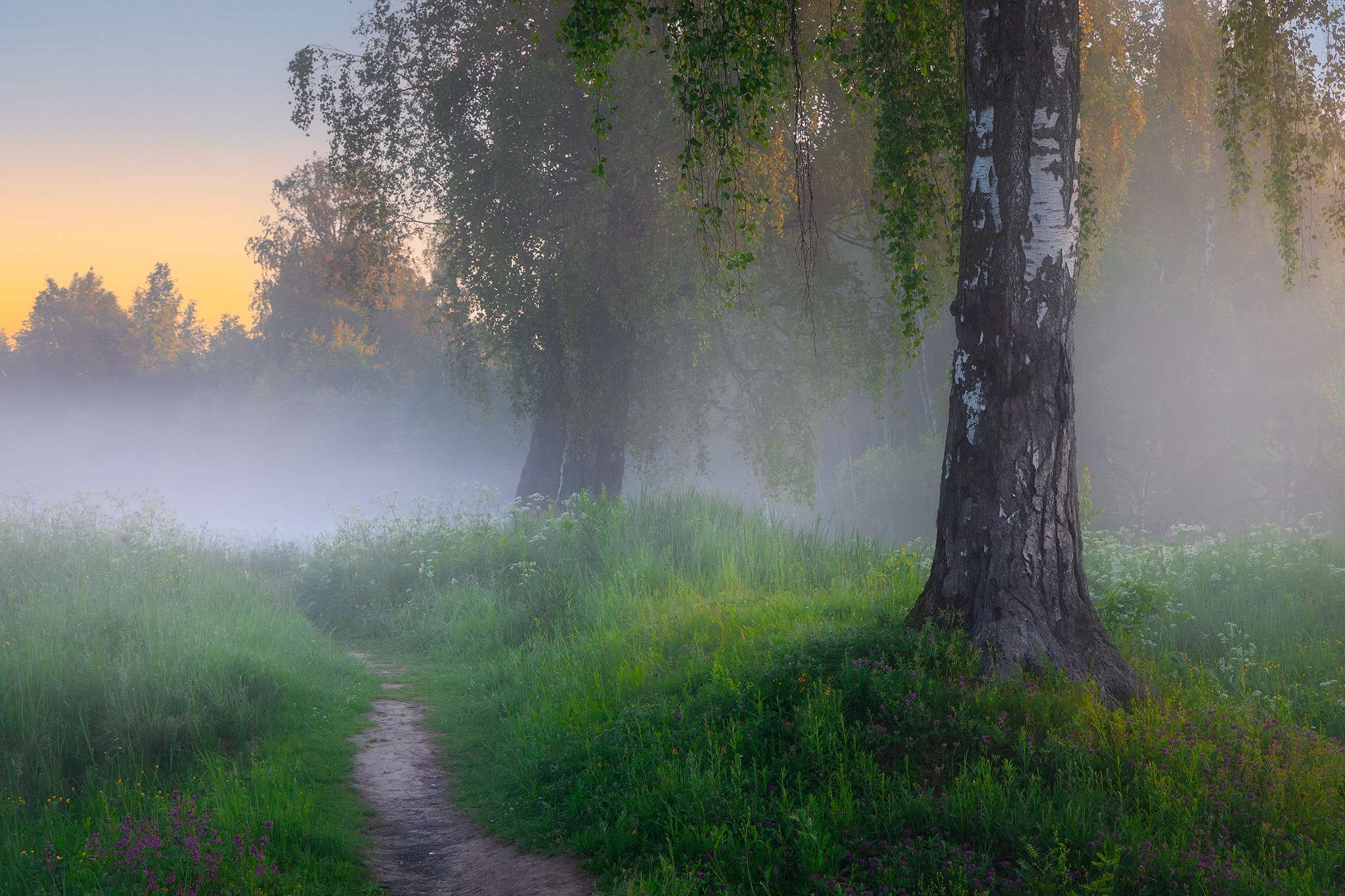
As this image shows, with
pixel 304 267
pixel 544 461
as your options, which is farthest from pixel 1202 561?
pixel 304 267

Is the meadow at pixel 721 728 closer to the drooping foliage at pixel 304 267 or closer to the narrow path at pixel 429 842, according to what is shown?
the narrow path at pixel 429 842

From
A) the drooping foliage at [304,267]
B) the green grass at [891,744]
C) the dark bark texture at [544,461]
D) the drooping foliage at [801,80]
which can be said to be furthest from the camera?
the drooping foliage at [304,267]

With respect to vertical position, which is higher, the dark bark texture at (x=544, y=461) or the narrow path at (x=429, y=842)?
the dark bark texture at (x=544, y=461)

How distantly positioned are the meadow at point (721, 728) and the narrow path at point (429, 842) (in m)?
0.17

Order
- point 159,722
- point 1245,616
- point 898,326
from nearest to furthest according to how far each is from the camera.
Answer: point 159,722 → point 1245,616 → point 898,326

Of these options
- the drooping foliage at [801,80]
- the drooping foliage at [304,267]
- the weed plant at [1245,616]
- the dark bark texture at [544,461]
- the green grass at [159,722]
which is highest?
the drooping foliage at [304,267]

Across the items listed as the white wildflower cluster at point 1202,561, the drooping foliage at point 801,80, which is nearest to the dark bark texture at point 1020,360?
the drooping foliage at point 801,80

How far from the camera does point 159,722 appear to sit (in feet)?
21.4

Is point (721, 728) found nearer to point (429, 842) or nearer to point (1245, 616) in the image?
point (429, 842)

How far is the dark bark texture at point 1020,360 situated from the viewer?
17.0 ft

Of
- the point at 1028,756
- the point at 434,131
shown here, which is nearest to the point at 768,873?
the point at 1028,756

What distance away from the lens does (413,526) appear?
15.7 m

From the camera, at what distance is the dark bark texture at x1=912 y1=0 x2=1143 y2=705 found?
204 inches

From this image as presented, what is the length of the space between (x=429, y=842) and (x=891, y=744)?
3161 millimetres
